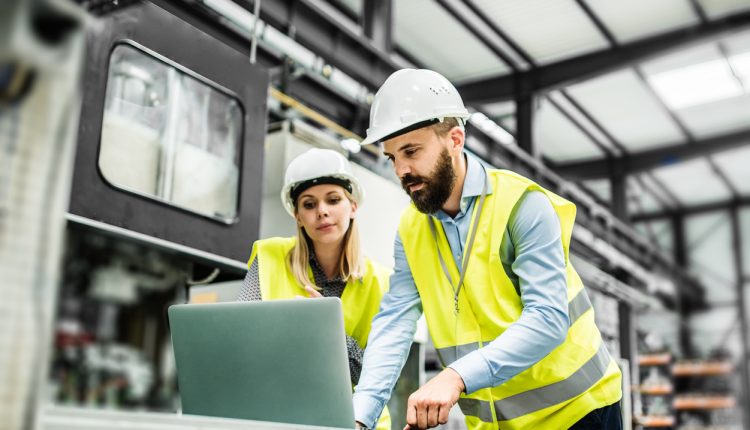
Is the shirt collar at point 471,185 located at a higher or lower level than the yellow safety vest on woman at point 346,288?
higher

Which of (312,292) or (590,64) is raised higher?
(590,64)

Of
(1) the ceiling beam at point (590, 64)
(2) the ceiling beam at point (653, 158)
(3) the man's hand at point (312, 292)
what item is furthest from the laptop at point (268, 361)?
(2) the ceiling beam at point (653, 158)

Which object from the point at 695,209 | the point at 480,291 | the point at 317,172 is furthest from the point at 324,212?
the point at 695,209

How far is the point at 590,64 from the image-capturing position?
6.30 meters

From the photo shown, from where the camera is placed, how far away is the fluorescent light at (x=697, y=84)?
6.99 m

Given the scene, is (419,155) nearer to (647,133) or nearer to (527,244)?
(527,244)

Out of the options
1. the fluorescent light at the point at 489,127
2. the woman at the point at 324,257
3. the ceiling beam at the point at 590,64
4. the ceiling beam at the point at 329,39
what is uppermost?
the ceiling beam at the point at 590,64

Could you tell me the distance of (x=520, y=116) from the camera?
6473 millimetres

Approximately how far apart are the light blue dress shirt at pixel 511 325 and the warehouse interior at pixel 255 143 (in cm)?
68

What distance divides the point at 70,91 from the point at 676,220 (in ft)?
42.3

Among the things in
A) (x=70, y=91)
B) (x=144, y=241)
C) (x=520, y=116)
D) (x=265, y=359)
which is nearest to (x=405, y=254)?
(x=265, y=359)

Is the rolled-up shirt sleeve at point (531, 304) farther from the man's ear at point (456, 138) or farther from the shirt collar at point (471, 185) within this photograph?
the man's ear at point (456, 138)

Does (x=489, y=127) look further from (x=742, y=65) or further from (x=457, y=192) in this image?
(x=457, y=192)

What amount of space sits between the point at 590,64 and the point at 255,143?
4559 mm
